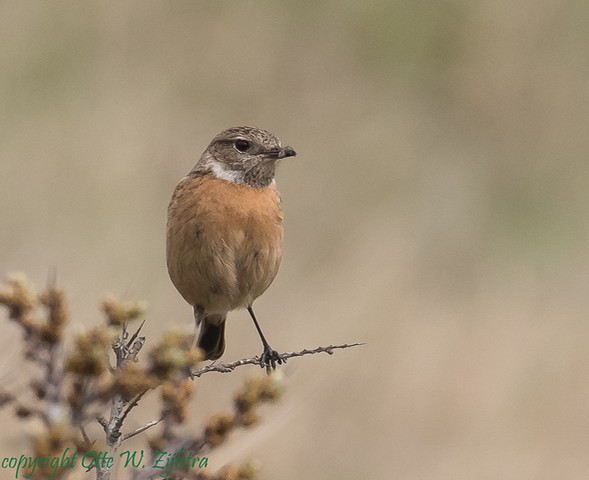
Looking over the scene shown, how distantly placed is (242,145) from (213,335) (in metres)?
1.00

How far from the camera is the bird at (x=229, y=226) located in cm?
470

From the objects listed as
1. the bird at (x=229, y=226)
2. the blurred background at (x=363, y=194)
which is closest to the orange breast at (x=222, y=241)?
the bird at (x=229, y=226)

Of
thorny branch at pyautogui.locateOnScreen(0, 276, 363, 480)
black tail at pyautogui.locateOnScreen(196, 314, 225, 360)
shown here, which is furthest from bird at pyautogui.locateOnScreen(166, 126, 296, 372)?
thorny branch at pyautogui.locateOnScreen(0, 276, 363, 480)

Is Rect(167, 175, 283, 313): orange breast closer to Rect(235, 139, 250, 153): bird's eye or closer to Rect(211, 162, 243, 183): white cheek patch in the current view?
Rect(211, 162, 243, 183): white cheek patch

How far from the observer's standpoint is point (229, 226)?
473 cm

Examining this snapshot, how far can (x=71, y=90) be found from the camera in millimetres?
9570

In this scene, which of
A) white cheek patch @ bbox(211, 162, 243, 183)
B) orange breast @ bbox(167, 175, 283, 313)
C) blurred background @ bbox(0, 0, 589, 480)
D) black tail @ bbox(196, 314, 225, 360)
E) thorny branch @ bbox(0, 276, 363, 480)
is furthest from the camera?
blurred background @ bbox(0, 0, 589, 480)

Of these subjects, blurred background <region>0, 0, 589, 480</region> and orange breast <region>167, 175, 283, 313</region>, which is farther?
blurred background <region>0, 0, 589, 480</region>

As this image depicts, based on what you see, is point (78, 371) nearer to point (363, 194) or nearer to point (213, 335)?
point (213, 335)

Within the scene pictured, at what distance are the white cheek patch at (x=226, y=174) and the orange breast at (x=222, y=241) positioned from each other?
7 centimetres

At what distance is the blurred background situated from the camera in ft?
22.2

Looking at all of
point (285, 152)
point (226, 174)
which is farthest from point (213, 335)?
point (285, 152)

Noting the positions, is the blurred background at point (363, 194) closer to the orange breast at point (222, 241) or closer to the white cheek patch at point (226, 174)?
the orange breast at point (222, 241)

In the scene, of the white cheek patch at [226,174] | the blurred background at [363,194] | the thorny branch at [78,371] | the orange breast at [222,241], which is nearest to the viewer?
the thorny branch at [78,371]
